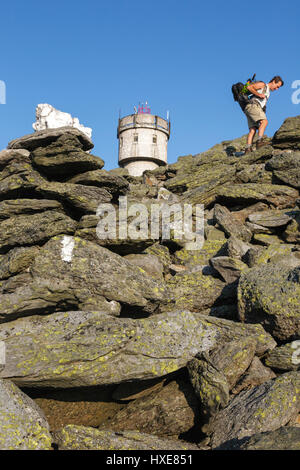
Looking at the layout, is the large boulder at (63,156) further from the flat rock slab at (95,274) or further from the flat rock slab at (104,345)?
the flat rock slab at (104,345)

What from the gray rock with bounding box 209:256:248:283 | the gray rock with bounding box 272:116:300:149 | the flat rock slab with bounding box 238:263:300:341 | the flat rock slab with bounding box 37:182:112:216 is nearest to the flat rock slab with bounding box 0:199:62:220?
the flat rock slab with bounding box 37:182:112:216

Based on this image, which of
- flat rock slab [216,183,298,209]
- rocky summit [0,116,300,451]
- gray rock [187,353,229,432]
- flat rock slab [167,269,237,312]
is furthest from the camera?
flat rock slab [216,183,298,209]

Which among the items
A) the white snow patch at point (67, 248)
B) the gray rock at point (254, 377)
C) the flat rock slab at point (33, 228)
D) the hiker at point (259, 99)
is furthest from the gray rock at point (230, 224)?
the hiker at point (259, 99)

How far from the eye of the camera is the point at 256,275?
13953 mm

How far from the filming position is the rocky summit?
987 centimetres

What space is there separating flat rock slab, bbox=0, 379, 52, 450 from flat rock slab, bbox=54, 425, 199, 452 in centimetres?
43

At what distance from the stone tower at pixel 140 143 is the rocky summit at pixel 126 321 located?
45637 millimetres

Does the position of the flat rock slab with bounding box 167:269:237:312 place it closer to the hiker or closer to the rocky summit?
the rocky summit

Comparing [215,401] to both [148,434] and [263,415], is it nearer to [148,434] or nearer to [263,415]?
[263,415]

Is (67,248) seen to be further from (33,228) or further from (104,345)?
(104,345)

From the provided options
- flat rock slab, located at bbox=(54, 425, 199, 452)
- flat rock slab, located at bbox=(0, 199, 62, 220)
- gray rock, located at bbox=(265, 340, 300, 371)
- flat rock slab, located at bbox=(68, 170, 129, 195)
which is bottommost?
flat rock slab, located at bbox=(54, 425, 199, 452)

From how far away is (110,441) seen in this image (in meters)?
9.13

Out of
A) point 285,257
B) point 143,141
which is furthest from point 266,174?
point 143,141

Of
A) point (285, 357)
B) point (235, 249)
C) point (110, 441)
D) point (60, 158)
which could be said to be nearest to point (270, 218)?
point (235, 249)
